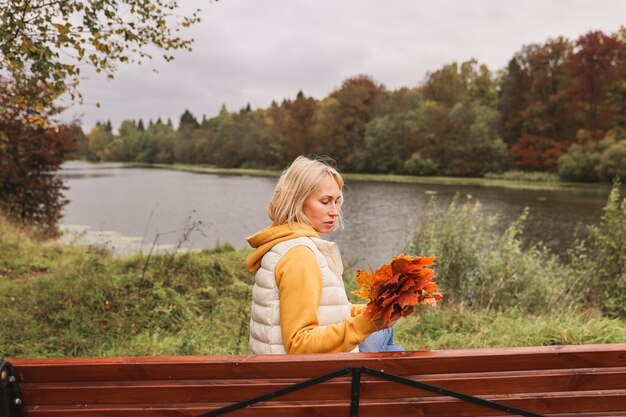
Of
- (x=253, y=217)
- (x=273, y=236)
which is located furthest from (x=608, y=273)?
(x=253, y=217)

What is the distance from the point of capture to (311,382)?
154 centimetres

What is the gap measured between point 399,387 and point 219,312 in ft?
16.4

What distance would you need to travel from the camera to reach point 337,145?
65.0 metres

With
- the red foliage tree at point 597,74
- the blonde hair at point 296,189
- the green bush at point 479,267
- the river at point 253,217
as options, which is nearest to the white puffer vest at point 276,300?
the blonde hair at point 296,189

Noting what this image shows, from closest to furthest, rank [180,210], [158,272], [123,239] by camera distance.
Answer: [158,272]
[123,239]
[180,210]

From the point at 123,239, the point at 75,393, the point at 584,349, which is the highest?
the point at 584,349

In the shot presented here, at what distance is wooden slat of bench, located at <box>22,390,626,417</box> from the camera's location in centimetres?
158

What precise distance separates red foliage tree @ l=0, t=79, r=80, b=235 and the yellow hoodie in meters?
11.9

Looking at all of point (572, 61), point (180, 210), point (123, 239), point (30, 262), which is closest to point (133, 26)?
point (30, 262)

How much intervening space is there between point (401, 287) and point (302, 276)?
390 mm

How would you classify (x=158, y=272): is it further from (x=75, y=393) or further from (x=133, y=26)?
(x=75, y=393)

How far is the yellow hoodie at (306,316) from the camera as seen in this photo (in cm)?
185

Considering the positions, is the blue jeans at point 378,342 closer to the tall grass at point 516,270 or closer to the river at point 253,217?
the tall grass at point 516,270

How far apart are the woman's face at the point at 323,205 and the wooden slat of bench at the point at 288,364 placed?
772mm
